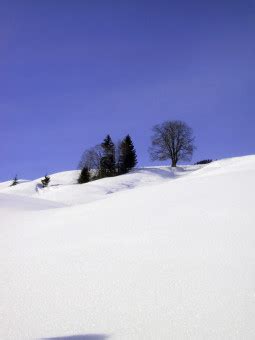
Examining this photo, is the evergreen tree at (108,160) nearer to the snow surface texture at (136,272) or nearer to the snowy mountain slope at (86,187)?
the snowy mountain slope at (86,187)

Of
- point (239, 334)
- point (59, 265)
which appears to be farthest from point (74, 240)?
point (239, 334)

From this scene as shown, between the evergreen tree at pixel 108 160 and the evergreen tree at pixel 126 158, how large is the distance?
1.03 meters

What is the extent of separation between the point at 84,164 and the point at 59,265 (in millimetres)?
38845

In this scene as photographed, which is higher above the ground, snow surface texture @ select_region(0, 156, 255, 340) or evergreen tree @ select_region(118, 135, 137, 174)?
evergreen tree @ select_region(118, 135, 137, 174)

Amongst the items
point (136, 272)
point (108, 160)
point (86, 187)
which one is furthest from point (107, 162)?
point (136, 272)

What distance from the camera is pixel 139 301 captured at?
8.98ft

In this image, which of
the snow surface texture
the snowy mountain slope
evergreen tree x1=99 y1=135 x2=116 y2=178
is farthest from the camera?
evergreen tree x1=99 y1=135 x2=116 y2=178

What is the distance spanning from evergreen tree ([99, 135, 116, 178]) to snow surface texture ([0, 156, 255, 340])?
34.4 m

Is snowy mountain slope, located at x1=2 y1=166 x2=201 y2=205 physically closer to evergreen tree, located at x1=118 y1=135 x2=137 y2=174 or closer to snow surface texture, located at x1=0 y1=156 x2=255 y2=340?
evergreen tree, located at x1=118 y1=135 x2=137 y2=174

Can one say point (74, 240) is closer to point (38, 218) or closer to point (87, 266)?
point (87, 266)

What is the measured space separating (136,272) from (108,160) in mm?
37735

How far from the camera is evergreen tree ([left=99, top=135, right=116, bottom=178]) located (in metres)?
39.8

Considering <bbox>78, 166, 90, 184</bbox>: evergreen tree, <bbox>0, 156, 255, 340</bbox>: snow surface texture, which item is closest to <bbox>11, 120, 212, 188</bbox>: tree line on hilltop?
<bbox>78, 166, 90, 184</bbox>: evergreen tree

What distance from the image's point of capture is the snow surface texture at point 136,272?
2.47m
